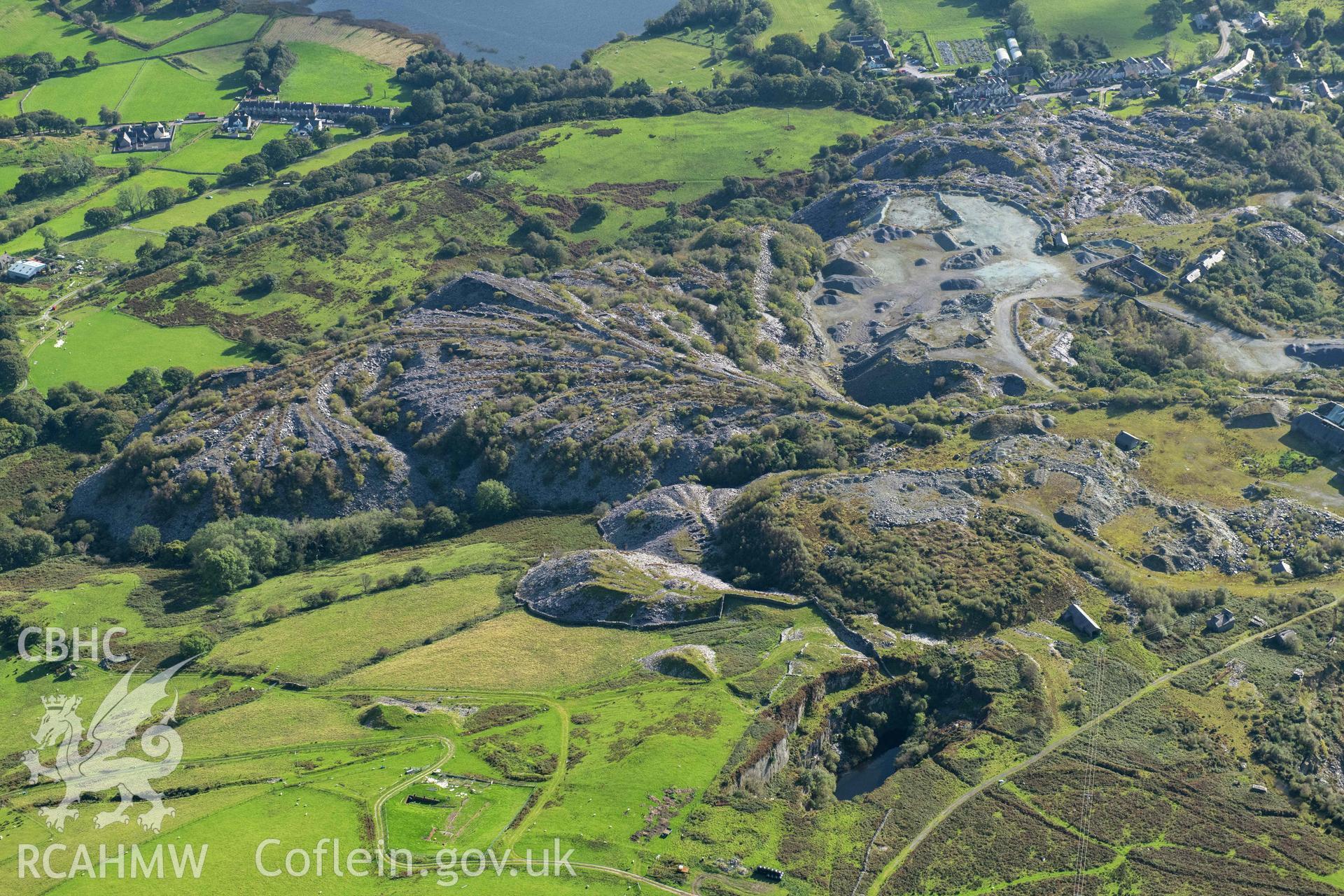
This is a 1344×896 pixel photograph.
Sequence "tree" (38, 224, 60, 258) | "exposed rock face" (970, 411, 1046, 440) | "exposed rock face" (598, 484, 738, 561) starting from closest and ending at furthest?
1. "exposed rock face" (598, 484, 738, 561)
2. "exposed rock face" (970, 411, 1046, 440)
3. "tree" (38, 224, 60, 258)

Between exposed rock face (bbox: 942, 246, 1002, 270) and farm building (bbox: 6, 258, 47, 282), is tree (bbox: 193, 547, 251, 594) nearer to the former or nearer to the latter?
farm building (bbox: 6, 258, 47, 282)

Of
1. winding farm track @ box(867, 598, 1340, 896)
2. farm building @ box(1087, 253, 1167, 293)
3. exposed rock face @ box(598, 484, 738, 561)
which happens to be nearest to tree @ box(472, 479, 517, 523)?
exposed rock face @ box(598, 484, 738, 561)

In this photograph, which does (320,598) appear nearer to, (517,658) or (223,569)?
(223,569)

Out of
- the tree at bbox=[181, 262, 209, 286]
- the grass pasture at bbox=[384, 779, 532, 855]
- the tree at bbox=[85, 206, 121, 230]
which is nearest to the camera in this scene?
the grass pasture at bbox=[384, 779, 532, 855]

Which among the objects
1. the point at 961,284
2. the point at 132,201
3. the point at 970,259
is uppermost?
the point at 132,201

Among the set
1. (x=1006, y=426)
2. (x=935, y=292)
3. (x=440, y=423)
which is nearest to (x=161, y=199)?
(x=440, y=423)

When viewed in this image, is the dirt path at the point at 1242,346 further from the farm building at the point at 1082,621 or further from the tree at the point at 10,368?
the tree at the point at 10,368

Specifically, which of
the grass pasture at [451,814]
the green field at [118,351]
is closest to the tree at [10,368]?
the green field at [118,351]
